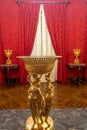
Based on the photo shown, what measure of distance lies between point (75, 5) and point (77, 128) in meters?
4.77

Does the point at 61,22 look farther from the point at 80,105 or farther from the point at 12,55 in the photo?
the point at 80,105

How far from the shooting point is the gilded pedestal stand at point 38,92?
32.2 inches

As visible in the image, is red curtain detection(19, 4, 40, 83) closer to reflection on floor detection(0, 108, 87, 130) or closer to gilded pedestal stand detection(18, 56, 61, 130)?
reflection on floor detection(0, 108, 87, 130)

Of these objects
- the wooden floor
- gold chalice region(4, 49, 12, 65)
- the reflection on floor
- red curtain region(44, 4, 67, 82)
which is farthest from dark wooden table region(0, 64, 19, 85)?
the reflection on floor

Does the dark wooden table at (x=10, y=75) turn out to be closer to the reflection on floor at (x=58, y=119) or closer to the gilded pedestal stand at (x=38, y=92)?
the reflection on floor at (x=58, y=119)

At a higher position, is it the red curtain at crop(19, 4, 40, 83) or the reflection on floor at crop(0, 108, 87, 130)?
the red curtain at crop(19, 4, 40, 83)

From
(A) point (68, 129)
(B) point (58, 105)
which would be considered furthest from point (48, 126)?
(B) point (58, 105)

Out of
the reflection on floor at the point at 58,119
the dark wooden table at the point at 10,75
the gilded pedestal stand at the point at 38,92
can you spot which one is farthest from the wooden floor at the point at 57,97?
the gilded pedestal stand at the point at 38,92

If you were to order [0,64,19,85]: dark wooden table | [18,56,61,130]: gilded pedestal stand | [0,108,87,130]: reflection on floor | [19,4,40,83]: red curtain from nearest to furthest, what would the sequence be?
1. [18,56,61,130]: gilded pedestal stand
2. [0,108,87,130]: reflection on floor
3. [19,4,40,83]: red curtain
4. [0,64,19,85]: dark wooden table

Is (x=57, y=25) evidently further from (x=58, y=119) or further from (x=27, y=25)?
Result: (x=58, y=119)

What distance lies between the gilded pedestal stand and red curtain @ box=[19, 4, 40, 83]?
4.32 meters

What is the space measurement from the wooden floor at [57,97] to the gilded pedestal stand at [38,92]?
7.85 ft

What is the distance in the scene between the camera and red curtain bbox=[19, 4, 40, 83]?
5043mm

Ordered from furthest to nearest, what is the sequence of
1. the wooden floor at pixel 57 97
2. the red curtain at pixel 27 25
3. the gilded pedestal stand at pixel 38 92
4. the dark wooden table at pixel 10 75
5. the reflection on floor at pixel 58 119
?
the dark wooden table at pixel 10 75 → the red curtain at pixel 27 25 → the wooden floor at pixel 57 97 → the reflection on floor at pixel 58 119 → the gilded pedestal stand at pixel 38 92
